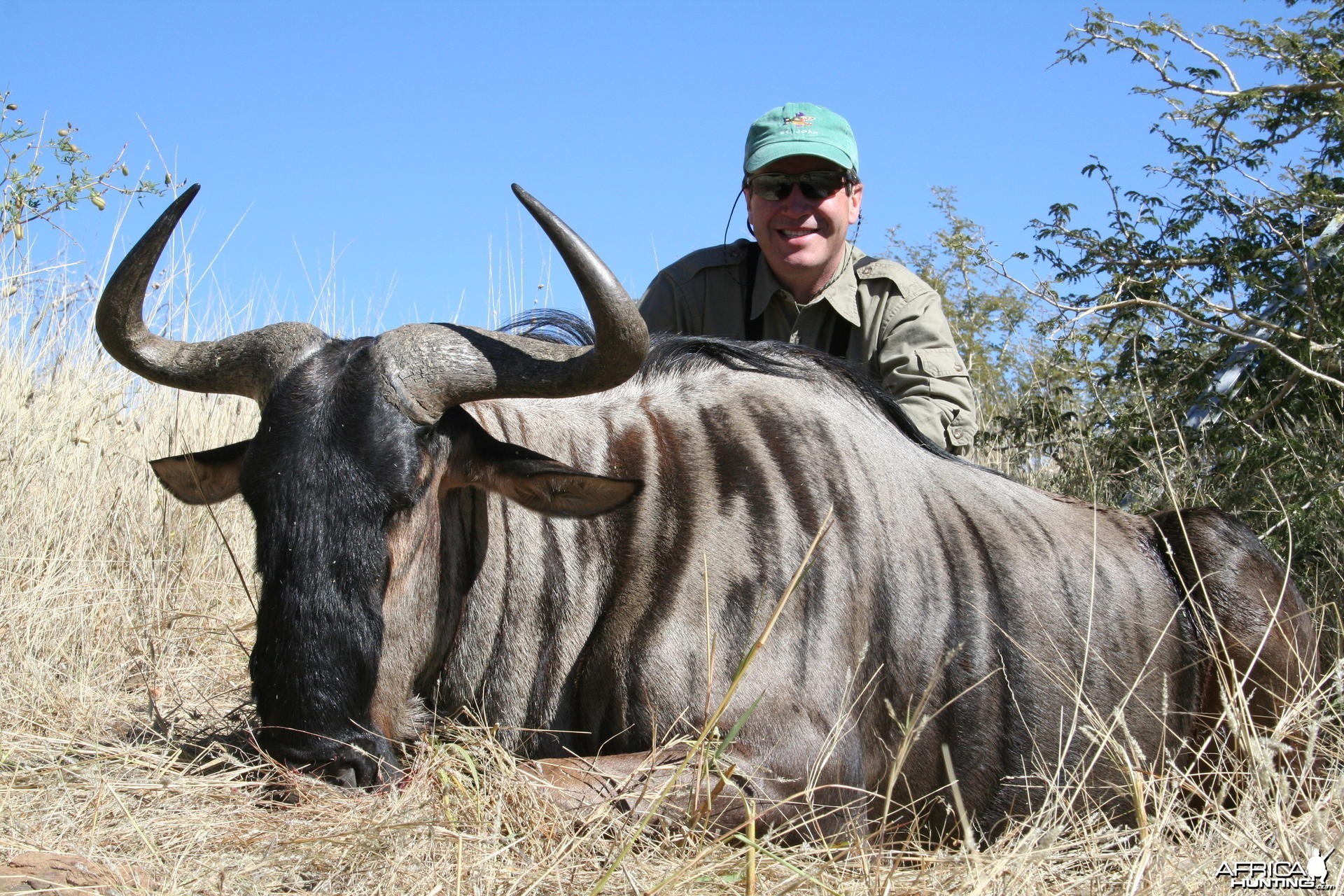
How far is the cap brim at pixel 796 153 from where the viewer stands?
4957mm

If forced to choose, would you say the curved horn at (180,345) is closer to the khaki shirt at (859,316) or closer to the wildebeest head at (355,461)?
the wildebeest head at (355,461)

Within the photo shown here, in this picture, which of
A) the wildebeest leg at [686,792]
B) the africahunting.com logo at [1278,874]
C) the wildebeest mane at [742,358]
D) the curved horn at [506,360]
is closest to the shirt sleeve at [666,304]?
the wildebeest mane at [742,358]

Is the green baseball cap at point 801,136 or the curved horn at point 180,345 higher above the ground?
the green baseball cap at point 801,136

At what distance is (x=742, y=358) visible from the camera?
3.82 m

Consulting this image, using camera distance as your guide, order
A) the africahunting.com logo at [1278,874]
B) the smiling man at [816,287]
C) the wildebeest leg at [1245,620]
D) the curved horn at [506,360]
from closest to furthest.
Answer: the africahunting.com logo at [1278,874] → the curved horn at [506,360] → the wildebeest leg at [1245,620] → the smiling man at [816,287]

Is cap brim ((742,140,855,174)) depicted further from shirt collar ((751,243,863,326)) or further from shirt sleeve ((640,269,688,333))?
shirt sleeve ((640,269,688,333))

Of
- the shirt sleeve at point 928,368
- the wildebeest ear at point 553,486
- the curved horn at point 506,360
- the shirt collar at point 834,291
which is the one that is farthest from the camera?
the shirt collar at point 834,291

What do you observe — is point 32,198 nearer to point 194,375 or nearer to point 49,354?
point 49,354

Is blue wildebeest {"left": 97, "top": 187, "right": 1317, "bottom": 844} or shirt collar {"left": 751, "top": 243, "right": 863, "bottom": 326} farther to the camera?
shirt collar {"left": 751, "top": 243, "right": 863, "bottom": 326}

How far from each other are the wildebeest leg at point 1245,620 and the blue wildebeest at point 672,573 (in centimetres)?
1

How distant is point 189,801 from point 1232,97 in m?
5.20

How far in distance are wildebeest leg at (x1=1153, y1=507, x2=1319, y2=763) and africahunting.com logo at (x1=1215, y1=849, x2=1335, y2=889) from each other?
4.52 ft

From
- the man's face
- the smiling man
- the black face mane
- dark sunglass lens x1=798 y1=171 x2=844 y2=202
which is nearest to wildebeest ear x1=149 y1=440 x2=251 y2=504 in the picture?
the black face mane

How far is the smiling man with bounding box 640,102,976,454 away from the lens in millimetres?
5023
